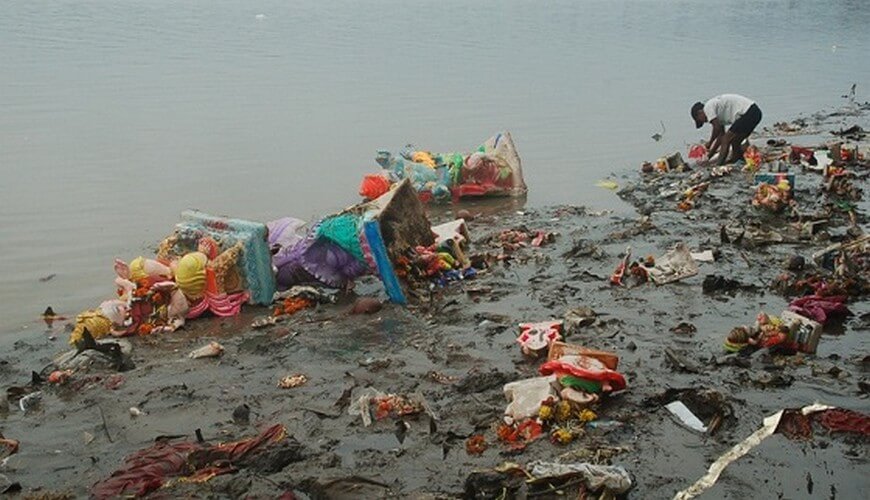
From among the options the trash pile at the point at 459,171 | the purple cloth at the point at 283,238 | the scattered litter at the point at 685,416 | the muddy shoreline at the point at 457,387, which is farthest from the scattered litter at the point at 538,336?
the trash pile at the point at 459,171

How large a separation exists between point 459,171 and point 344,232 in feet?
15.9

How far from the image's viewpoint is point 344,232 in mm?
8227

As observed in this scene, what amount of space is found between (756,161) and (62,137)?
43.5 ft

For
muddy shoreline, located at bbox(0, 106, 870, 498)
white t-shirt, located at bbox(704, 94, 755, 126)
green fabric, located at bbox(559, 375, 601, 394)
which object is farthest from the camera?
white t-shirt, located at bbox(704, 94, 755, 126)

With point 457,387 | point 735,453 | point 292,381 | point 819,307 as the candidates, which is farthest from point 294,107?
point 735,453

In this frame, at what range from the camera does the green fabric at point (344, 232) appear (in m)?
8.19

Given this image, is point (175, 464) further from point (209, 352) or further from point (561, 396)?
point (561, 396)

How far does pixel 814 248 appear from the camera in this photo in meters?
8.98

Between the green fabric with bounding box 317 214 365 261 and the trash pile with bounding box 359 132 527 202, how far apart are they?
3.42m

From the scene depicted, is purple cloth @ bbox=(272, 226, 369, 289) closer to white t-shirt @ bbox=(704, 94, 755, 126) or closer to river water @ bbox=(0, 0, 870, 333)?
river water @ bbox=(0, 0, 870, 333)

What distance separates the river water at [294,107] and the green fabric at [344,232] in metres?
2.80

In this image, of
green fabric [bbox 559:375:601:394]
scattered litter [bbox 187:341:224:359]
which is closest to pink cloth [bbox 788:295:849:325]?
green fabric [bbox 559:375:601:394]

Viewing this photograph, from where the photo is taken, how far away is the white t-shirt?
13.0 m

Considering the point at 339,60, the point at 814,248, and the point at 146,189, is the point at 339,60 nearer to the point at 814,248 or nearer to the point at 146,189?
the point at 146,189
